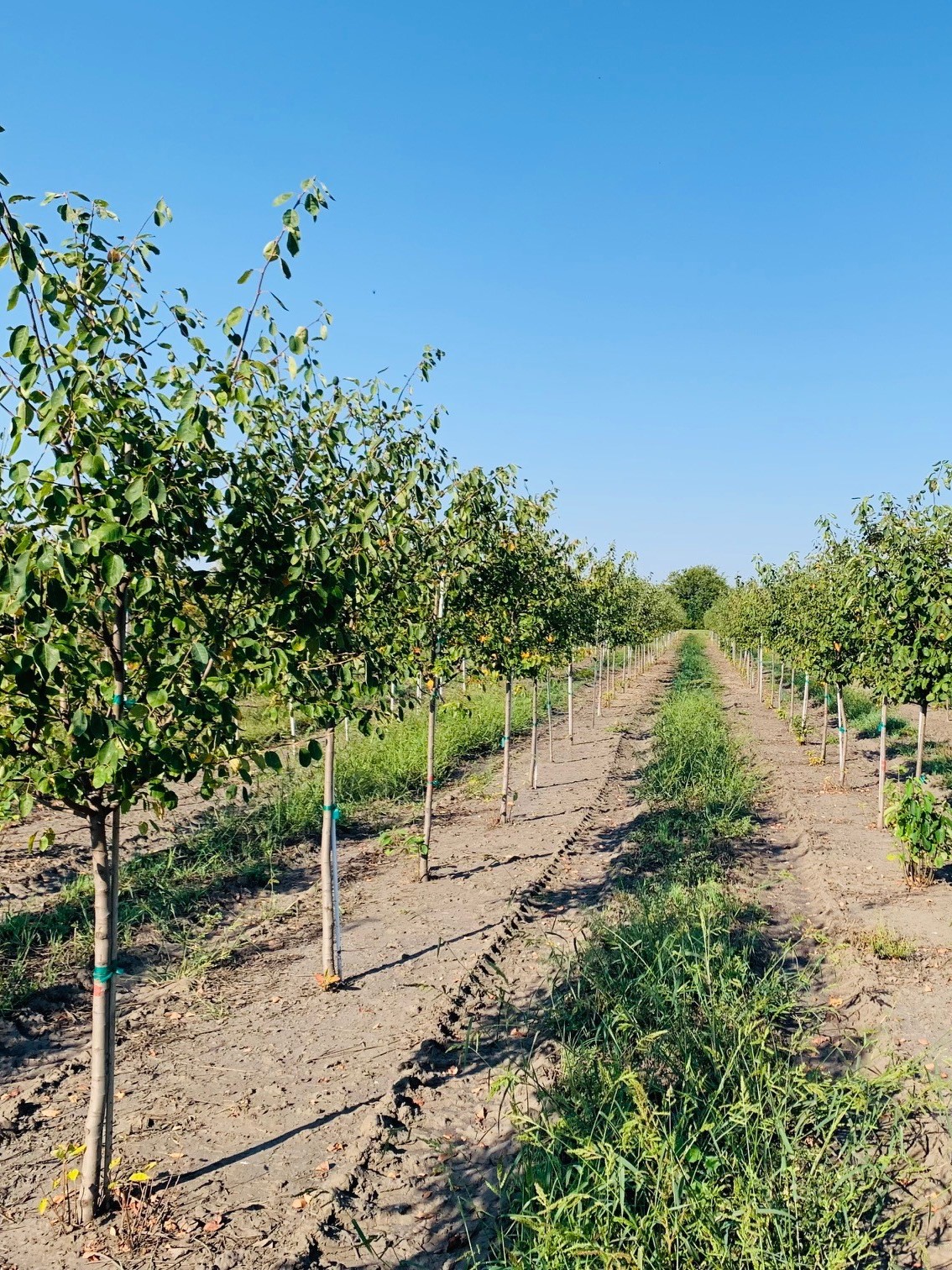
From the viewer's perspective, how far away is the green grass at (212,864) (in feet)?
23.2

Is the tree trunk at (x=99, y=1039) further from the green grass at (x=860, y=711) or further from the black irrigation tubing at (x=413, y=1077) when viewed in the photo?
the green grass at (x=860, y=711)

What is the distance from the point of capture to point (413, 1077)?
17.1 ft

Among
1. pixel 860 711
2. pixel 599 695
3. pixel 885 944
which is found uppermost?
pixel 599 695

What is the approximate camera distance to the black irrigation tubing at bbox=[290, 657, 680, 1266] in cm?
394

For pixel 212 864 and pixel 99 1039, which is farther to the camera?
pixel 212 864

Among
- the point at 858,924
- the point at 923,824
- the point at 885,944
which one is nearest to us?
the point at 885,944

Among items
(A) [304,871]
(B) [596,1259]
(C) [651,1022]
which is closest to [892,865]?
(C) [651,1022]

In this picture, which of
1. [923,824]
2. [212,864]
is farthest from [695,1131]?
[212,864]

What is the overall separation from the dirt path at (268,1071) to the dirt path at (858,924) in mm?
2256

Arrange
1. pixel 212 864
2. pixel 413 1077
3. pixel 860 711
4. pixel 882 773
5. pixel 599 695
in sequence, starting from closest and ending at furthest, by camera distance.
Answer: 1. pixel 413 1077
2. pixel 212 864
3. pixel 882 773
4. pixel 599 695
5. pixel 860 711

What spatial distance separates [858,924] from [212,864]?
6756 mm

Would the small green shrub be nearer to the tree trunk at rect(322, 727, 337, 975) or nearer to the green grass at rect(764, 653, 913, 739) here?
the tree trunk at rect(322, 727, 337, 975)

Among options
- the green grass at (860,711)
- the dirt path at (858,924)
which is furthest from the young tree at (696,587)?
the dirt path at (858,924)

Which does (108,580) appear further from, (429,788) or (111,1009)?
(429,788)
